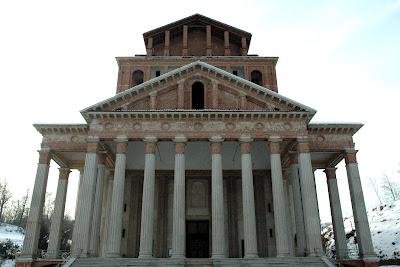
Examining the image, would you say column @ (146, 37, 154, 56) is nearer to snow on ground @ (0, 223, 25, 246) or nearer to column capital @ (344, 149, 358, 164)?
column capital @ (344, 149, 358, 164)

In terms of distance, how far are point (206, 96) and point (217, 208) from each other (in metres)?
8.41

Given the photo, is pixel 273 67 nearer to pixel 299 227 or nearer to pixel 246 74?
pixel 246 74

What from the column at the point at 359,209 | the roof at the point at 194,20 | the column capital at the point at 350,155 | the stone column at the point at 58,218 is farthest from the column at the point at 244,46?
the stone column at the point at 58,218

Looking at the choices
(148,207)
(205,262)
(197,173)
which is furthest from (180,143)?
(205,262)

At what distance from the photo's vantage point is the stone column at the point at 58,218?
26.9 metres

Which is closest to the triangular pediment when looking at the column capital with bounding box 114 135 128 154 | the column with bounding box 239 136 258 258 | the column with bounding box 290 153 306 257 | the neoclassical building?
the neoclassical building

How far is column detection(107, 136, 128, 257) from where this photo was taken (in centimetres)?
2298

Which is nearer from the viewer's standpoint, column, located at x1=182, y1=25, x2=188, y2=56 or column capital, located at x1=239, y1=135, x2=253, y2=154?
column capital, located at x1=239, y1=135, x2=253, y2=154

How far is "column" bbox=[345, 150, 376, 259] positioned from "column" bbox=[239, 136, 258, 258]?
7.62 metres

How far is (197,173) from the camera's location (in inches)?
1275

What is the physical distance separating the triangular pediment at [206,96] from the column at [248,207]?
3.14 metres

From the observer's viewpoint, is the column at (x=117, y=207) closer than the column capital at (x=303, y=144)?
Yes

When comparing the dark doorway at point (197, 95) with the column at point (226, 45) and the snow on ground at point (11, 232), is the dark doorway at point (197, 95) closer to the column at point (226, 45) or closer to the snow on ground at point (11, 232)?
the column at point (226, 45)

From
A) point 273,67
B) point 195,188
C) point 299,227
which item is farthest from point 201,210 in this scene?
point 273,67
